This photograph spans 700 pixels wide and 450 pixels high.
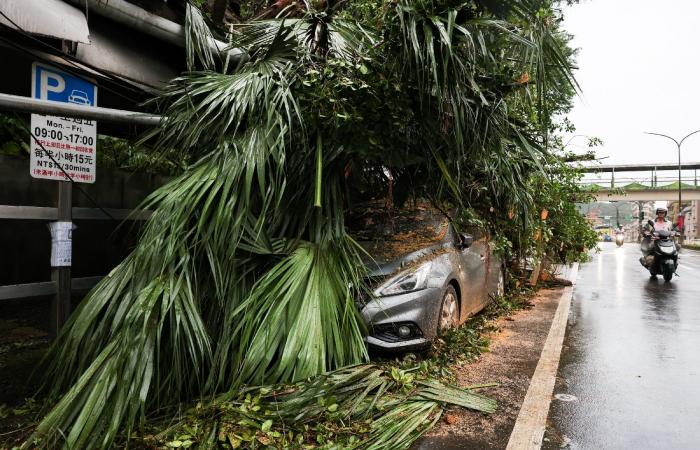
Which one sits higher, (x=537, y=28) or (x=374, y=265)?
(x=537, y=28)

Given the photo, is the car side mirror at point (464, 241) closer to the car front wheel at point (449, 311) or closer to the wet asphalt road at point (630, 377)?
the car front wheel at point (449, 311)

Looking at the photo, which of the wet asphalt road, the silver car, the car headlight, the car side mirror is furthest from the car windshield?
the wet asphalt road

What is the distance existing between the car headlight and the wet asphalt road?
1324 mm

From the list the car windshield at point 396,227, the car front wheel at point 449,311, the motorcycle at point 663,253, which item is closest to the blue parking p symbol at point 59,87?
the car windshield at point 396,227

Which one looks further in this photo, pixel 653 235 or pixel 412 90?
pixel 653 235

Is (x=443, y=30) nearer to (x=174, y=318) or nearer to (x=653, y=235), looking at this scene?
(x=174, y=318)

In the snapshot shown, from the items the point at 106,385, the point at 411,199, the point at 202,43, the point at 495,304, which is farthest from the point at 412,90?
the point at 495,304

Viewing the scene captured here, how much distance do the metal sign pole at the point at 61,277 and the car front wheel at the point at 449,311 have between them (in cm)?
305

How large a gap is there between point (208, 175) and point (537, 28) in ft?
9.27

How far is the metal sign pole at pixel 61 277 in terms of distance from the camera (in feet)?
11.9

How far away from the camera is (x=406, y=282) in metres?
4.07

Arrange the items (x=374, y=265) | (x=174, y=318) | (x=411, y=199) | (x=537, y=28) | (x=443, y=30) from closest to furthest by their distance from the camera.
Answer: (x=174, y=318)
(x=443, y=30)
(x=537, y=28)
(x=374, y=265)
(x=411, y=199)

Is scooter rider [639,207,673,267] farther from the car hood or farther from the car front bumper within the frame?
the car front bumper

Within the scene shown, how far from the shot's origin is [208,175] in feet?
11.1
